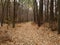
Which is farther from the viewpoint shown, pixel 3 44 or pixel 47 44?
pixel 47 44

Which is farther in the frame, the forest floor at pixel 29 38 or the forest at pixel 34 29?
the forest at pixel 34 29

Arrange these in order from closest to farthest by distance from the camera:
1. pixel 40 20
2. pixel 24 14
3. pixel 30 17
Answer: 1. pixel 40 20
2. pixel 24 14
3. pixel 30 17

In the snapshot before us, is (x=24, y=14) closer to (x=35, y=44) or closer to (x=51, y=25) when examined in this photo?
(x=51, y=25)

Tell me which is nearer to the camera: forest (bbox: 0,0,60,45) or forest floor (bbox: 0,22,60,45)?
forest floor (bbox: 0,22,60,45)

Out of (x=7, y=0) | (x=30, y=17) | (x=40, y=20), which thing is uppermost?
(x=7, y=0)

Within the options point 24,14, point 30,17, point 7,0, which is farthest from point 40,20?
point 30,17

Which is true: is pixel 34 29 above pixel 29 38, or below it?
below

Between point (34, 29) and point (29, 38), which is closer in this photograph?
point (29, 38)

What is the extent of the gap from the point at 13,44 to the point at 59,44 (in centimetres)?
265

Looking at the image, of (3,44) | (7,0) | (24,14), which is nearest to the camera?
(3,44)

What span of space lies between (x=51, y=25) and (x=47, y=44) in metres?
6.94

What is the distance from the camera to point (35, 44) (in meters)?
8.75

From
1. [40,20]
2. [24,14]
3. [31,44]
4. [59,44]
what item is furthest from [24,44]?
[24,14]

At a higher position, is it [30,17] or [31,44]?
[31,44]
